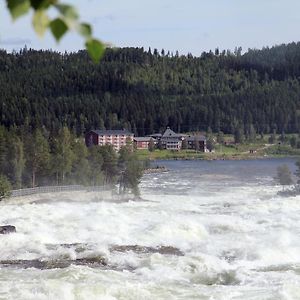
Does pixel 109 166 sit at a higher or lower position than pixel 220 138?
lower

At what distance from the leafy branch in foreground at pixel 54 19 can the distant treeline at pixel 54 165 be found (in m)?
39.2

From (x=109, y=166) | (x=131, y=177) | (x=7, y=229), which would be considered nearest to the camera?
(x=7, y=229)

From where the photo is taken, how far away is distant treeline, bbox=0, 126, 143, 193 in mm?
40375

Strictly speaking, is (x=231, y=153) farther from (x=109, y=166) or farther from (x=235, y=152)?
(x=109, y=166)

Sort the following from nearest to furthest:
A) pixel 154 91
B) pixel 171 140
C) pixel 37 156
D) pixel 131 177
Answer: pixel 131 177, pixel 37 156, pixel 171 140, pixel 154 91

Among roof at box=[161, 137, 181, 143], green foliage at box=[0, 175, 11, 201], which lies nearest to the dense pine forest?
roof at box=[161, 137, 181, 143]

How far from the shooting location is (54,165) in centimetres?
4147

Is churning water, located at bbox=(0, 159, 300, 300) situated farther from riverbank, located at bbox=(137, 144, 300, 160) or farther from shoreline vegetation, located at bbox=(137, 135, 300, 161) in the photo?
shoreline vegetation, located at bbox=(137, 135, 300, 161)

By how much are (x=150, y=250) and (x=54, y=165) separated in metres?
22.3

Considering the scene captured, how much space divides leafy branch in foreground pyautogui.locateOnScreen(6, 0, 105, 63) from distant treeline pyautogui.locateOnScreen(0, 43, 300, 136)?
90.9 metres

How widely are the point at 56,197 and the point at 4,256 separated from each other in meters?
17.0

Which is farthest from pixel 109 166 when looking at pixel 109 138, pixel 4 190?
pixel 109 138

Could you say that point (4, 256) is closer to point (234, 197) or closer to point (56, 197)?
point (56, 197)

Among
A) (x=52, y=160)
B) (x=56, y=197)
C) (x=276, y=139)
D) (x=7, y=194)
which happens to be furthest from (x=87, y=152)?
(x=276, y=139)
